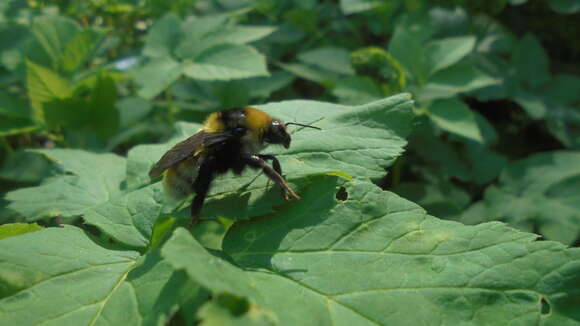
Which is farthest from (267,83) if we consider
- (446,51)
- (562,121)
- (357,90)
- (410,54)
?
(562,121)

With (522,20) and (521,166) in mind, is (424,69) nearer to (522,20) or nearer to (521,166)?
(521,166)

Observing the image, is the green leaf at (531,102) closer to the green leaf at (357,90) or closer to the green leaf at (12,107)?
the green leaf at (357,90)

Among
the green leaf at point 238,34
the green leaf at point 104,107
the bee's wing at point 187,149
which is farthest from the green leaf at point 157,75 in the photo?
the bee's wing at point 187,149

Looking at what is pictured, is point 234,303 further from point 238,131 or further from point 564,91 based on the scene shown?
point 564,91

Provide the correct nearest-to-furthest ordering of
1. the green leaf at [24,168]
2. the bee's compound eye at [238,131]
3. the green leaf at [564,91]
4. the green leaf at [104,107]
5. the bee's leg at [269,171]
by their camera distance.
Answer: the bee's leg at [269,171], the bee's compound eye at [238,131], the green leaf at [24,168], the green leaf at [104,107], the green leaf at [564,91]

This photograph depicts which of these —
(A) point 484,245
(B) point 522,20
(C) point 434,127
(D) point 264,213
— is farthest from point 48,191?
(B) point 522,20

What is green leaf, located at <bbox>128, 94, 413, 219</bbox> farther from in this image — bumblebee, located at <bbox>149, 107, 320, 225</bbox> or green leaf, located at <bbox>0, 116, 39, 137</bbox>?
green leaf, located at <bbox>0, 116, 39, 137</bbox>

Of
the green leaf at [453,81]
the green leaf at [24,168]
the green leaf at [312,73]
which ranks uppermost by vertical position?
the green leaf at [453,81]
